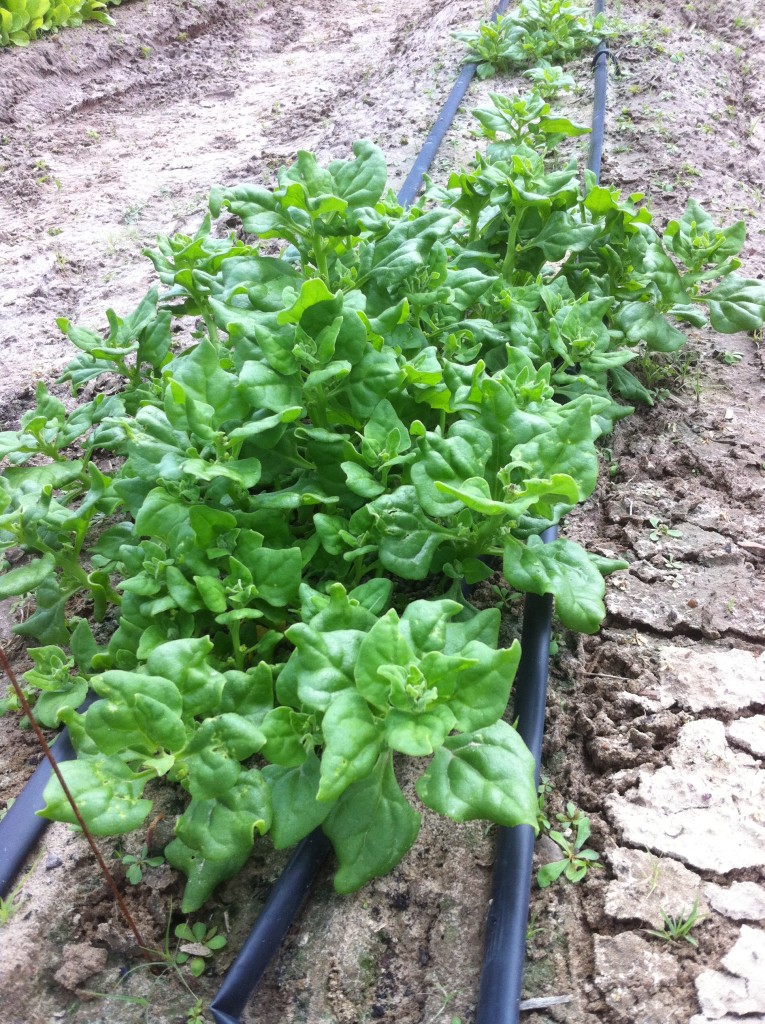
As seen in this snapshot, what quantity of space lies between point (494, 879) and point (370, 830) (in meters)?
0.34

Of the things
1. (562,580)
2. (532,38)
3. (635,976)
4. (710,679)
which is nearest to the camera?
(635,976)

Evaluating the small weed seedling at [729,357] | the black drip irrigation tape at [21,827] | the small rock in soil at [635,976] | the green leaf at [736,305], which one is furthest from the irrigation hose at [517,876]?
the small weed seedling at [729,357]

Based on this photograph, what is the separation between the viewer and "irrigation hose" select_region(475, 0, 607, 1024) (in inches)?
56.6

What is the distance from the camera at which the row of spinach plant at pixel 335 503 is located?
1.40 meters

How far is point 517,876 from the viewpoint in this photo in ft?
5.18

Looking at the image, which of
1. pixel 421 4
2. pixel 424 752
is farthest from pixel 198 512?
pixel 421 4

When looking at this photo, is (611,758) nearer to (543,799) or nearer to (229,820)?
(543,799)

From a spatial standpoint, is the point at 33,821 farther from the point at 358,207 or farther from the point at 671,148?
the point at 671,148

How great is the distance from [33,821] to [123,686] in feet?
2.27

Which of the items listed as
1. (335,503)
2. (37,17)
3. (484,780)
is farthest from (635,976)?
(37,17)

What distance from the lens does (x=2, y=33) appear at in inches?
257

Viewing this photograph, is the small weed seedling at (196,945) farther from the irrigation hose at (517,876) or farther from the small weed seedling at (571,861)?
the small weed seedling at (571,861)

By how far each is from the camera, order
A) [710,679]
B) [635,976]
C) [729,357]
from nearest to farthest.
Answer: [635,976], [710,679], [729,357]

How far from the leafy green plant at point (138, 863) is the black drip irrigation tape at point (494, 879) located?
255mm
